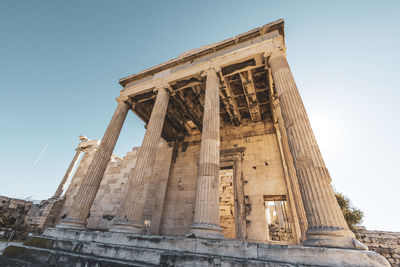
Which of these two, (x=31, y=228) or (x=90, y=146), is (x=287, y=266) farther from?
(x=90, y=146)

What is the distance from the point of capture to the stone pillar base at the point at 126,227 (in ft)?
18.9

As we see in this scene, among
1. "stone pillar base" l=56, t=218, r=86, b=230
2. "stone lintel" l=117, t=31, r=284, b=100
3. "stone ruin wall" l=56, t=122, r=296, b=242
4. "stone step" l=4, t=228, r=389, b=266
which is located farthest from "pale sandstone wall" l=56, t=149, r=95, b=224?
"stone step" l=4, t=228, r=389, b=266

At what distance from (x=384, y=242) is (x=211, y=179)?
11.5 meters

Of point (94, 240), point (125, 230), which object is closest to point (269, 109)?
point (125, 230)

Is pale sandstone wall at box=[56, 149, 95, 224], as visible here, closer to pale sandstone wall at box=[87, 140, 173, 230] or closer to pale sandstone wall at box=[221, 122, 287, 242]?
pale sandstone wall at box=[87, 140, 173, 230]

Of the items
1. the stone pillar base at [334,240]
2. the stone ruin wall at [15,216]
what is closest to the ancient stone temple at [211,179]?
the stone pillar base at [334,240]

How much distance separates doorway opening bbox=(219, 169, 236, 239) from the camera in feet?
40.4

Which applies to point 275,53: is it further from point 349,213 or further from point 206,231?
point 349,213

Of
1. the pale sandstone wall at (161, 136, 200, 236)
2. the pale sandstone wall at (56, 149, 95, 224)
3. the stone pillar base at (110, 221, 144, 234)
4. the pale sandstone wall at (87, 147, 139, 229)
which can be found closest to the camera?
the stone pillar base at (110, 221, 144, 234)

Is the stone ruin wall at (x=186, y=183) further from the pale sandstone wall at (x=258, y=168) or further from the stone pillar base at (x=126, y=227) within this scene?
the stone pillar base at (x=126, y=227)

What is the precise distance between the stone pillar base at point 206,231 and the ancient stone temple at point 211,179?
32 millimetres

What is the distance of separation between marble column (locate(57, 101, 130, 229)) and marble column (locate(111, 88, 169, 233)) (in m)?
1.76

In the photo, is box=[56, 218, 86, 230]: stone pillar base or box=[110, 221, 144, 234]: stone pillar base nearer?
box=[110, 221, 144, 234]: stone pillar base

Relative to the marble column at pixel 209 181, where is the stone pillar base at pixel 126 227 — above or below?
below
